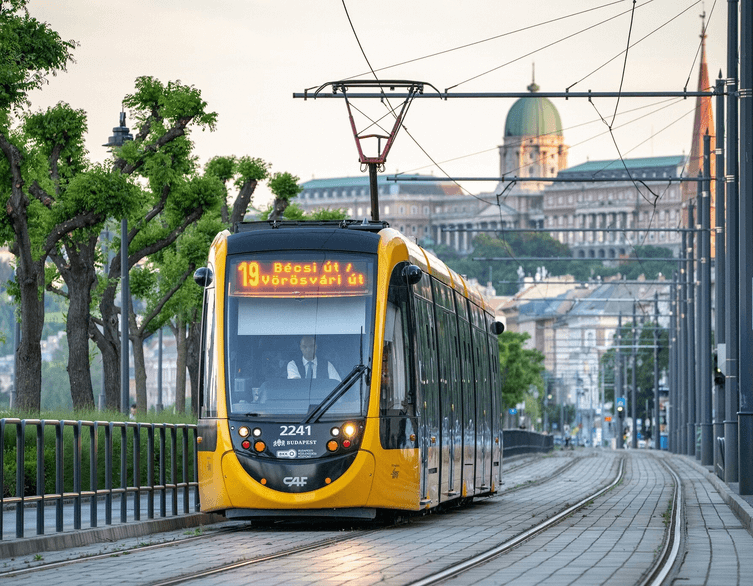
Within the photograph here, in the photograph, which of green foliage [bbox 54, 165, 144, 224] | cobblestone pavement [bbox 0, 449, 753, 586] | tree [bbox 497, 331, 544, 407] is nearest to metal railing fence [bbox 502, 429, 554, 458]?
green foliage [bbox 54, 165, 144, 224]

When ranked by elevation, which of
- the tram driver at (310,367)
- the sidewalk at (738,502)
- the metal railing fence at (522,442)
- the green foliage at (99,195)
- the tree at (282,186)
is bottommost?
the metal railing fence at (522,442)

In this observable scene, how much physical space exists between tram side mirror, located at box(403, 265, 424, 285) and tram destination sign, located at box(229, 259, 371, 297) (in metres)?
0.51

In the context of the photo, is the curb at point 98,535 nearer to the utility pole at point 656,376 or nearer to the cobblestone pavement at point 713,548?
the cobblestone pavement at point 713,548

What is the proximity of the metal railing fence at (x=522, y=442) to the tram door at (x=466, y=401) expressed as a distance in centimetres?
2417

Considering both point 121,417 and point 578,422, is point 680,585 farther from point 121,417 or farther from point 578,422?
point 578,422

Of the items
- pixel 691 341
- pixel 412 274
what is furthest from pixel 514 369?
pixel 412 274

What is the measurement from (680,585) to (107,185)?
18.8 m

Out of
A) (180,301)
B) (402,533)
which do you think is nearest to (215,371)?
(402,533)

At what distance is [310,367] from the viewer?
1720 centimetres

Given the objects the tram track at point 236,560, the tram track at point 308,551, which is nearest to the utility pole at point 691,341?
the tram track at point 308,551

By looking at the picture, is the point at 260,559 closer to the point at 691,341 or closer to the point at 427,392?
the point at 427,392

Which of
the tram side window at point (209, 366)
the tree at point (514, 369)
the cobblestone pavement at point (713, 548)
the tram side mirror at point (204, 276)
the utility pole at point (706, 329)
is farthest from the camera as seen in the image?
the tree at point (514, 369)

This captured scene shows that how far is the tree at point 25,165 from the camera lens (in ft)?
82.0

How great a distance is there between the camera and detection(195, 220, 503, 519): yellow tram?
16938 mm
